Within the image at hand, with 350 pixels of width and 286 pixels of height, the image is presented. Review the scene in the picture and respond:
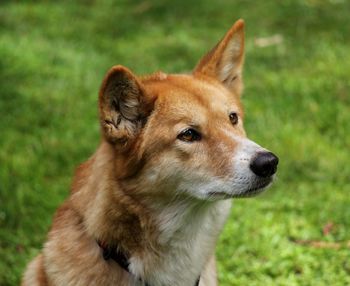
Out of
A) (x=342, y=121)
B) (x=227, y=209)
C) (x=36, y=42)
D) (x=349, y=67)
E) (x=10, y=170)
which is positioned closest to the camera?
(x=227, y=209)

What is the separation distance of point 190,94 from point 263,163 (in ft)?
1.83

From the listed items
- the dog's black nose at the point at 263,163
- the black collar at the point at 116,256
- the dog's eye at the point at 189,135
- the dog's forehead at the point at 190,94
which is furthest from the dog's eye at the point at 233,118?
the black collar at the point at 116,256

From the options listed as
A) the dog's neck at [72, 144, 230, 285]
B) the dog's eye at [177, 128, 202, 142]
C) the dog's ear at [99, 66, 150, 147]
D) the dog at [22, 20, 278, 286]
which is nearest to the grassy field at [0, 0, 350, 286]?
the dog's neck at [72, 144, 230, 285]

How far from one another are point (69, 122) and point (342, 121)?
2.86 m

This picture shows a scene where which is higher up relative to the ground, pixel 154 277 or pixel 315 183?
pixel 154 277

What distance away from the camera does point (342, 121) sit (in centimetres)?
668

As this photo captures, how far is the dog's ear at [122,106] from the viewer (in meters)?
3.18

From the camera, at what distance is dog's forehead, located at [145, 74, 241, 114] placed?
339 cm

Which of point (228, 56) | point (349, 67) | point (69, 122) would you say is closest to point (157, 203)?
point (228, 56)

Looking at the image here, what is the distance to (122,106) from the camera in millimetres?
3312

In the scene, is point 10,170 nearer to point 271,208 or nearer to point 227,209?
point 271,208

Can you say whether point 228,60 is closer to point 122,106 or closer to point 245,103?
point 122,106

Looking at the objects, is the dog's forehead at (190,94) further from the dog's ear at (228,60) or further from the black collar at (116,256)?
the black collar at (116,256)

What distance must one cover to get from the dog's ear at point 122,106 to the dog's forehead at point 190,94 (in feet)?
0.34
